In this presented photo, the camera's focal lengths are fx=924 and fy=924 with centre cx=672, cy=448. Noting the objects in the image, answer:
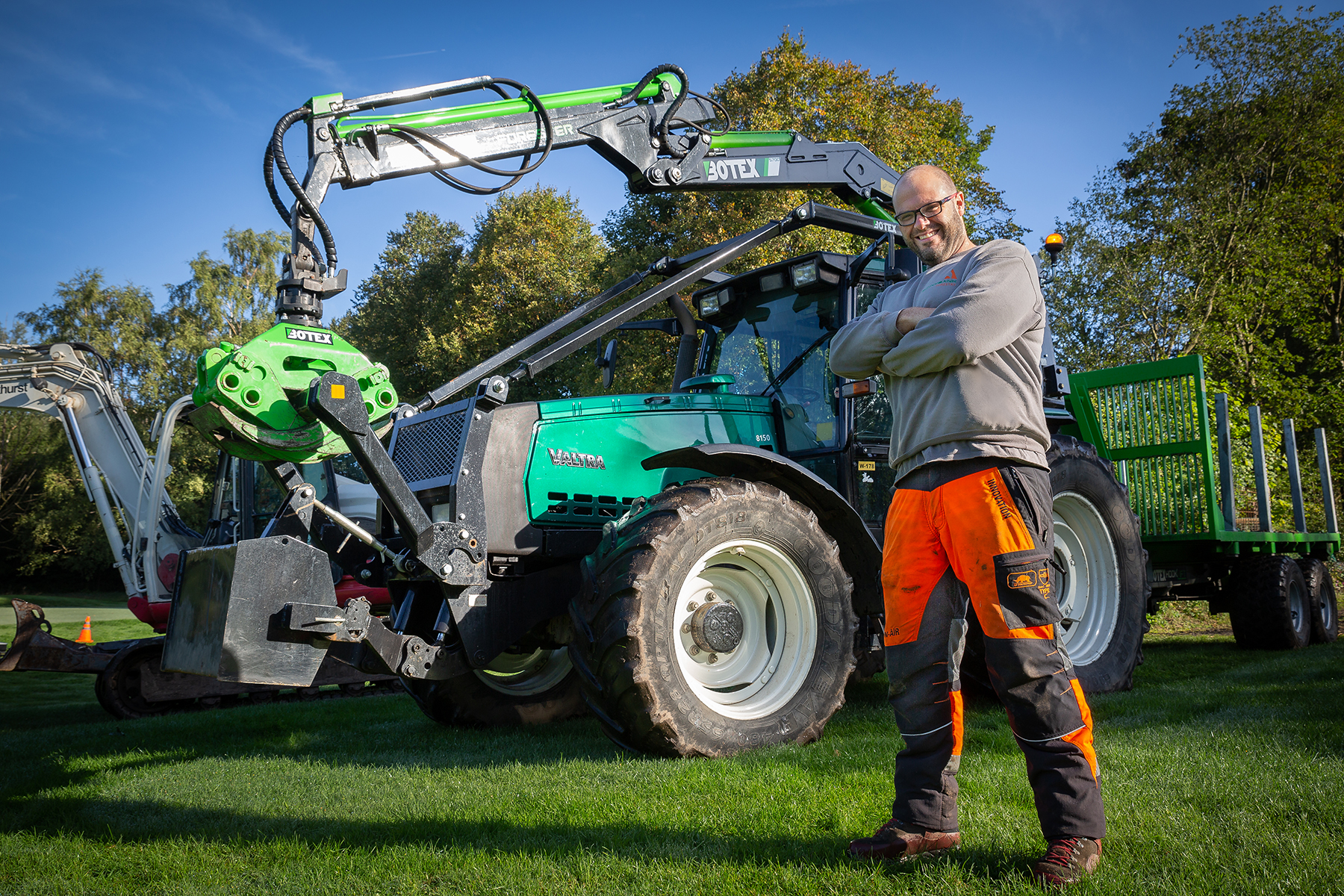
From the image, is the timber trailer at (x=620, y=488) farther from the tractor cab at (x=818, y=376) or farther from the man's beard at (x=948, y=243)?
the man's beard at (x=948, y=243)

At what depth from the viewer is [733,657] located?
457 centimetres

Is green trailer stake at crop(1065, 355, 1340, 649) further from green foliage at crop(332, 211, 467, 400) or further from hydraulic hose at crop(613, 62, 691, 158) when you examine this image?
green foliage at crop(332, 211, 467, 400)

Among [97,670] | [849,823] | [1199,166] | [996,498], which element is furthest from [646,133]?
[1199,166]

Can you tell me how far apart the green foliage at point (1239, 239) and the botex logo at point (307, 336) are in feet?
50.0

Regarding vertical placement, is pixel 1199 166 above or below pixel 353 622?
above

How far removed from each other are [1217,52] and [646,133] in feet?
67.2

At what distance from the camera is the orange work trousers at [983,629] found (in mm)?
2477

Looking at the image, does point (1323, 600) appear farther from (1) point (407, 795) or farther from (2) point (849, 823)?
(1) point (407, 795)

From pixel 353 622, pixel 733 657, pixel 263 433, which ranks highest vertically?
pixel 263 433

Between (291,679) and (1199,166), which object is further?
(1199,166)

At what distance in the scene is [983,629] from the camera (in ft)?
8.44

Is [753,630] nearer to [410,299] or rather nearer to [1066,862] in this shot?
[1066,862]

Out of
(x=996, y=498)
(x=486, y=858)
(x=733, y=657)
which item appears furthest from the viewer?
(x=733, y=657)

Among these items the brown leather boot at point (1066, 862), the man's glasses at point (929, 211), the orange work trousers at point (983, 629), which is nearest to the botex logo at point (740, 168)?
the man's glasses at point (929, 211)
